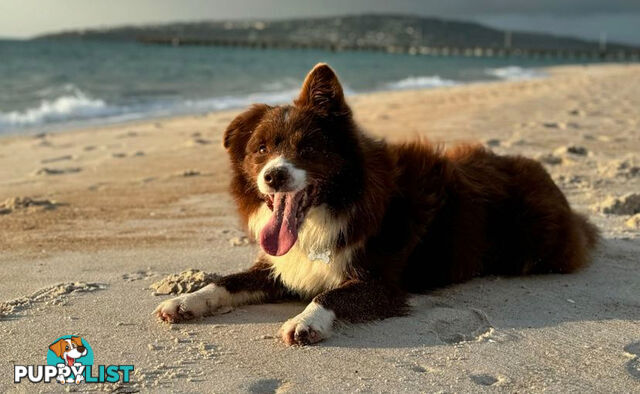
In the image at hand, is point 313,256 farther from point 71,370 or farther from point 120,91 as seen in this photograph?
point 120,91

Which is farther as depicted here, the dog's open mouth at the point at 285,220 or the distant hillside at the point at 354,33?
the distant hillside at the point at 354,33

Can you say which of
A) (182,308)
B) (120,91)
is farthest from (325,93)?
(120,91)

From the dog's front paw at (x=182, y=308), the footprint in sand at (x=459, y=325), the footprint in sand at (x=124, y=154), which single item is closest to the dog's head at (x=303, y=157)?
the dog's front paw at (x=182, y=308)

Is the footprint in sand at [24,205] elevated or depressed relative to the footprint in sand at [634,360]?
depressed

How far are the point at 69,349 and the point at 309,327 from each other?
132 cm

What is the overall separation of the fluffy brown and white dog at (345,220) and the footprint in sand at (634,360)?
132cm

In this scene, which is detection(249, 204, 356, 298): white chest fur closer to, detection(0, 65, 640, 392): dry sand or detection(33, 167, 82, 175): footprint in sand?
detection(0, 65, 640, 392): dry sand

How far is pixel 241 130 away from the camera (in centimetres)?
462

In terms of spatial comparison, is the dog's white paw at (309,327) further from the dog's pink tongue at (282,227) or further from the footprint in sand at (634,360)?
the footprint in sand at (634,360)

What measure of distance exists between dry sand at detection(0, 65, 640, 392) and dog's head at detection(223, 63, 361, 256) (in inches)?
27.4

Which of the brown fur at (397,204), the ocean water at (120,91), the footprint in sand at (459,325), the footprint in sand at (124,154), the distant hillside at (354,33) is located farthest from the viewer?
the distant hillside at (354,33)

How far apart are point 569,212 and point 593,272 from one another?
50cm

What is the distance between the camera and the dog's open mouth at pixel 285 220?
426cm

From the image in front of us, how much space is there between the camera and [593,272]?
207 inches
